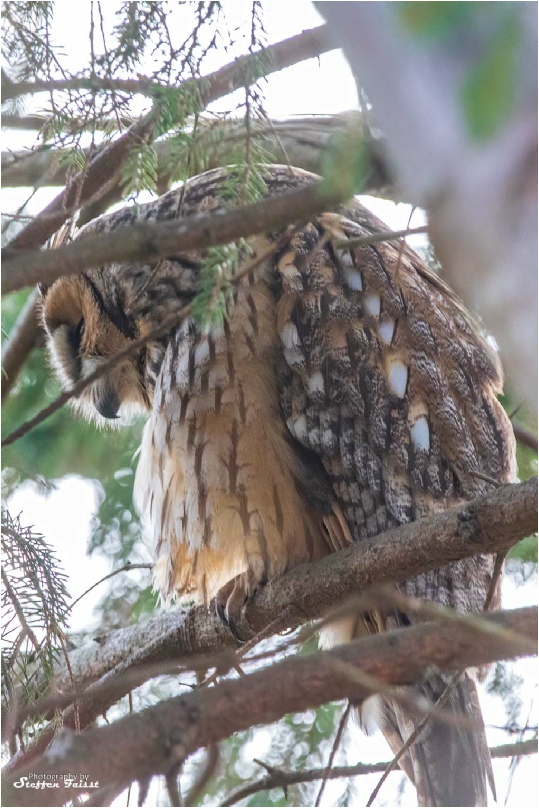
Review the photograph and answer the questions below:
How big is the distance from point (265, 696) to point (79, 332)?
6.35ft

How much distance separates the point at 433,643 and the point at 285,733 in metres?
1.83

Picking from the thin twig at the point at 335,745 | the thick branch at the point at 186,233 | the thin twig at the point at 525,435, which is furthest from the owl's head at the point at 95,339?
the thick branch at the point at 186,233

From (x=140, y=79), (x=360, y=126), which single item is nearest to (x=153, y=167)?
(x=140, y=79)

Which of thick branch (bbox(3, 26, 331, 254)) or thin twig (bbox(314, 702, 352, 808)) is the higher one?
thick branch (bbox(3, 26, 331, 254))

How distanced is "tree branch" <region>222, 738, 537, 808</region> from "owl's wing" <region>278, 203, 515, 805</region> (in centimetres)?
20

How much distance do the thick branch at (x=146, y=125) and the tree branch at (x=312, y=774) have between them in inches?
50.0

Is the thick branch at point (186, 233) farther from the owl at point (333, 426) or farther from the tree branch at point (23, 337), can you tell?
the tree branch at point (23, 337)

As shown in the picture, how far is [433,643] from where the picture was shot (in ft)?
4.48

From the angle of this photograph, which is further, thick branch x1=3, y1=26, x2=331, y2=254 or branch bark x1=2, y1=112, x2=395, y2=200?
thick branch x1=3, y1=26, x2=331, y2=254

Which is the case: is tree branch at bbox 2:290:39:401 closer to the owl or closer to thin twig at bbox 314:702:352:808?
the owl

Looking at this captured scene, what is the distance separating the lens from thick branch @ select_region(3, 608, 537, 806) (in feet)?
4.18

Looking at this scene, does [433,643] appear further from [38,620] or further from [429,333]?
[429,333]

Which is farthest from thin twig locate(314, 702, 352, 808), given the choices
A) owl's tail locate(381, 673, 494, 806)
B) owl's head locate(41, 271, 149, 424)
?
owl's head locate(41, 271, 149, 424)

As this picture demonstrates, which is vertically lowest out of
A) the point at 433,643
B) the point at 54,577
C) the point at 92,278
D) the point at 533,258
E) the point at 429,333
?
the point at 433,643
